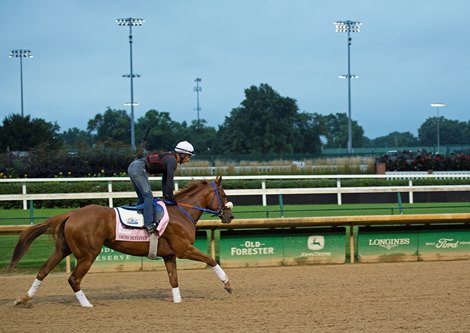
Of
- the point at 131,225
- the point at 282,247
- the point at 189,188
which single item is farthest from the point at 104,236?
the point at 282,247

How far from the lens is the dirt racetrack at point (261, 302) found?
28.8 feet

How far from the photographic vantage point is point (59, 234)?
10.2 m

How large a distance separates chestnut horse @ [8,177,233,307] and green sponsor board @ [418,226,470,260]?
18.4 ft

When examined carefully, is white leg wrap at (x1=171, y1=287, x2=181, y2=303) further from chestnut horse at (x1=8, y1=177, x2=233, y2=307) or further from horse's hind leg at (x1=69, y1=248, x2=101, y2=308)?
horse's hind leg at (x1=69, y1=248, x2=101, y2=308)

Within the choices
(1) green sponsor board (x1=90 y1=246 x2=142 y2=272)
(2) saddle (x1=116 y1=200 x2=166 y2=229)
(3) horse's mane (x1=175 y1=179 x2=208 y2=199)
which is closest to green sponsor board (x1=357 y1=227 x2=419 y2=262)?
(1) green sponsor board (x1=90 y1=246 x2=142 y2=272)

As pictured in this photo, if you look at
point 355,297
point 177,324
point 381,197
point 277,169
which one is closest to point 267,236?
point 355,297

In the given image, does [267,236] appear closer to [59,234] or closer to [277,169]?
[59,234]

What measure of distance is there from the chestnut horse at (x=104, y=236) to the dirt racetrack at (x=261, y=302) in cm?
45

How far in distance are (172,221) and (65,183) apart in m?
14.1

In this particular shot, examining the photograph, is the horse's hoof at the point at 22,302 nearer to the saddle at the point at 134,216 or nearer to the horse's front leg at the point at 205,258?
the saddle at the point at 134,216

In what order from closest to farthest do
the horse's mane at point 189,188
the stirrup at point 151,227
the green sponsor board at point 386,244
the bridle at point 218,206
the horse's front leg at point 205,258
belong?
the stirrup at point 151,227 → the horse's front leg at point 205,258 → the bridle at point 218,206 → the horse's mane at point 189,188 → the green sponsor board at point 386,244

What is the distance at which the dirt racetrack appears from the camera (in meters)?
8.77

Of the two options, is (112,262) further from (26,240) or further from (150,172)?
(150,172)

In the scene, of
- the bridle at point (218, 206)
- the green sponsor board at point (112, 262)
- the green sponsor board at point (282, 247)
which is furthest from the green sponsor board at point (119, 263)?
the bridle at point (218, 206)
